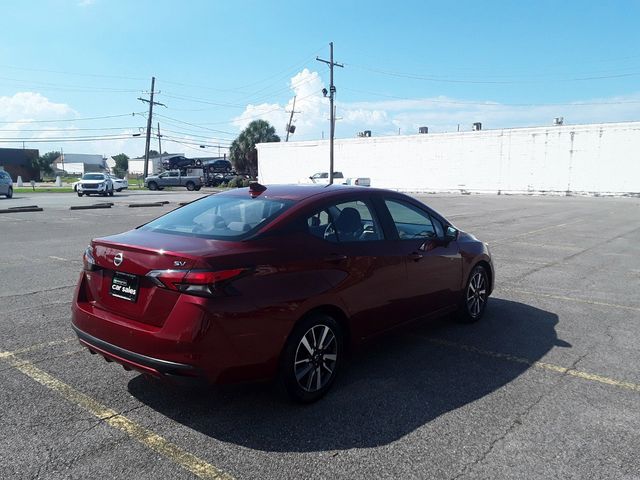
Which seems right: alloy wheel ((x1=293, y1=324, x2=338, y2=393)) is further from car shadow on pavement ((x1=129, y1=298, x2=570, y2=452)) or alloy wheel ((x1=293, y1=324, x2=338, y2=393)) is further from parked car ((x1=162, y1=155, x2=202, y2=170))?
parked car ((x1=162, y1=155, x2=202, y2=170))

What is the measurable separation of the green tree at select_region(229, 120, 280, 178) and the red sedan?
→ 6707cm

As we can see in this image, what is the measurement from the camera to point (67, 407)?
11.9 ft

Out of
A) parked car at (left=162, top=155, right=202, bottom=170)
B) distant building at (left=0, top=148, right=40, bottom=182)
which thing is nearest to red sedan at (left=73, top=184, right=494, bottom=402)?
parked car at (left=162, top=155, right=202, bottom=170)

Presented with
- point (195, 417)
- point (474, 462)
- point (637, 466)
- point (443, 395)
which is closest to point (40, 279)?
point (195, 417)

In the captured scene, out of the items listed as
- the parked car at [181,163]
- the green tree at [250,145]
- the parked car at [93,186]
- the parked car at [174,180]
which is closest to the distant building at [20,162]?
the green tree at [250,145]

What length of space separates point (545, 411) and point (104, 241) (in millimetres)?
3485

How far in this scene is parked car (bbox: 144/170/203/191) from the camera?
49062 millimetres

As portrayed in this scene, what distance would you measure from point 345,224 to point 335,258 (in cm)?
45

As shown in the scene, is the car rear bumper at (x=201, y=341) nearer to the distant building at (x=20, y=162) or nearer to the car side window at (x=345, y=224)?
the car side window at (x=345, y=224)

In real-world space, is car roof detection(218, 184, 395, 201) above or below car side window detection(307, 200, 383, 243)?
above

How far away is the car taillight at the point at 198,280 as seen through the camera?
127 inches

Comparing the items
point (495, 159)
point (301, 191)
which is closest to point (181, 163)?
point (495, 159)

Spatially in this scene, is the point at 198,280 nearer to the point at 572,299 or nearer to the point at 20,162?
the point at 572,299

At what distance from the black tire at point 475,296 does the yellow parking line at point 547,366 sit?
595 millimetres
